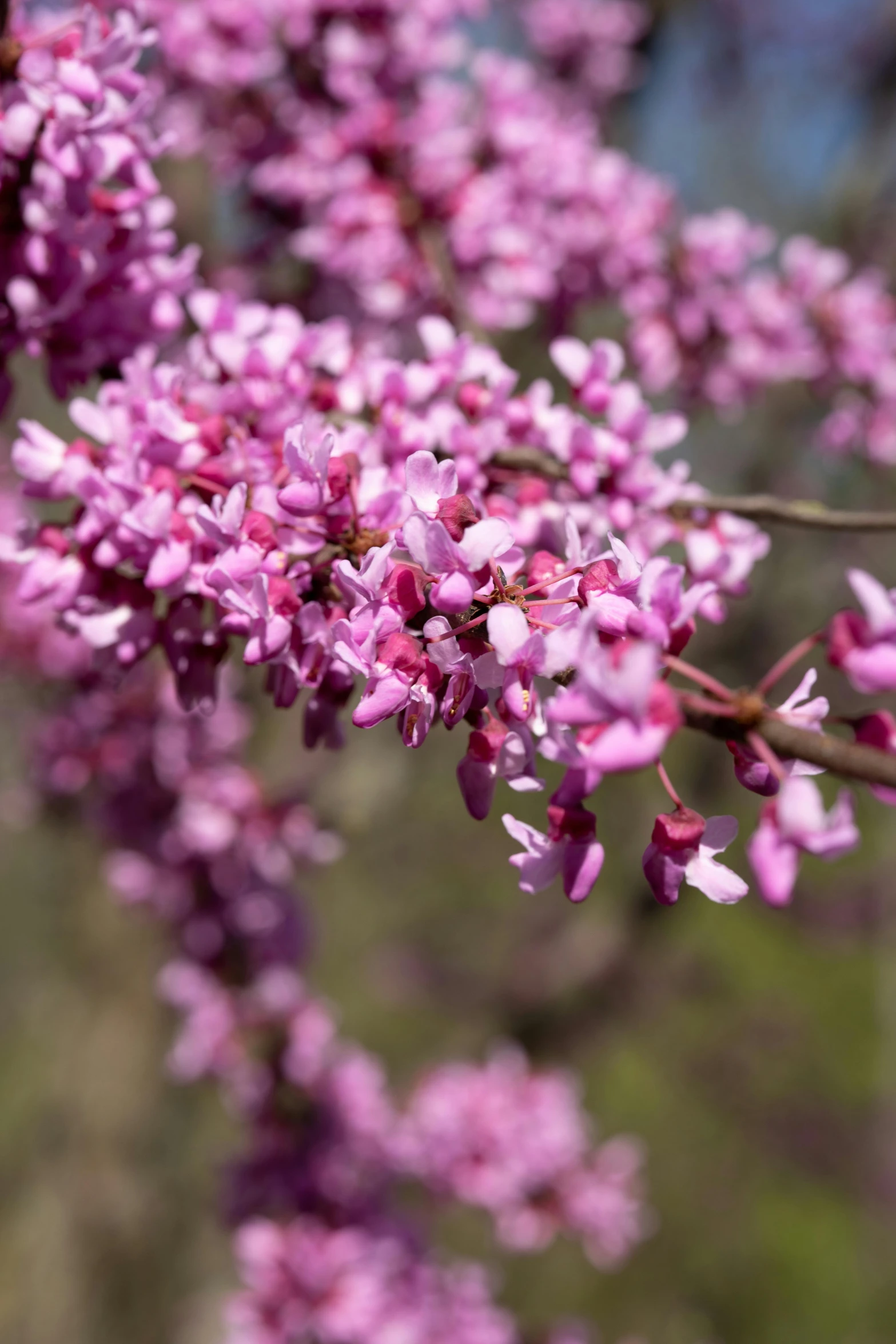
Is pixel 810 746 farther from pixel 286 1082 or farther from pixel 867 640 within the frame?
pixel 286 1082

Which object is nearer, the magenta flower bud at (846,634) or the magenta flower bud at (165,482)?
the magenta flower bud at (846,634)

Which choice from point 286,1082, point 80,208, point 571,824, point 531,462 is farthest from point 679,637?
point 286,1082

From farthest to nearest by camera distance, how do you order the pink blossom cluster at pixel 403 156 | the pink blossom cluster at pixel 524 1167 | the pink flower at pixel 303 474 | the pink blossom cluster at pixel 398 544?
the pink blossom cluster at pixel 524 1167, the pink blossom cluster at pixel 403 156, the pink flower at pixel 303 474, the pink blossom cluster at pixel 398 544

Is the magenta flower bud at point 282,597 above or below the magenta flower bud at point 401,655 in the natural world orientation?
below

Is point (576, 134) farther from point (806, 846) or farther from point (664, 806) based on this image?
point (664, 806)

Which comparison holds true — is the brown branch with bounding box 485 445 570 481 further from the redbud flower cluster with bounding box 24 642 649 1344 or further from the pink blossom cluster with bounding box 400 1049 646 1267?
the pink blossom cluster with bounding box 400 1049 646 1267

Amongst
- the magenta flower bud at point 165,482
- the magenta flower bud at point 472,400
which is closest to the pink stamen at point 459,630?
the magenta flower bud at point 165,482

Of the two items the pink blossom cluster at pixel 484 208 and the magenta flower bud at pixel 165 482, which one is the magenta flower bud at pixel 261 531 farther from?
the pink blossom cluster at pixel 484 208

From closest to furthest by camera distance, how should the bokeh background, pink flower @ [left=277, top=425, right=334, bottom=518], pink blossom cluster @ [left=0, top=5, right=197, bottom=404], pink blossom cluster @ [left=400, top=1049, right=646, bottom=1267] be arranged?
pink flower @ [left=277, top=425, right=334, bottom=518], pink blossom cluster @ [left=0, top=5, right=197, bottom=404], pink blossom cluster @ [left=400, top=1049, right=646, bottom=1267], the bokeh background

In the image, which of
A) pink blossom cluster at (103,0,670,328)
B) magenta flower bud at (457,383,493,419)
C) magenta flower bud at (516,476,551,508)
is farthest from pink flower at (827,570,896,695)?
pink blossom cluster at (103,0,670,328)
